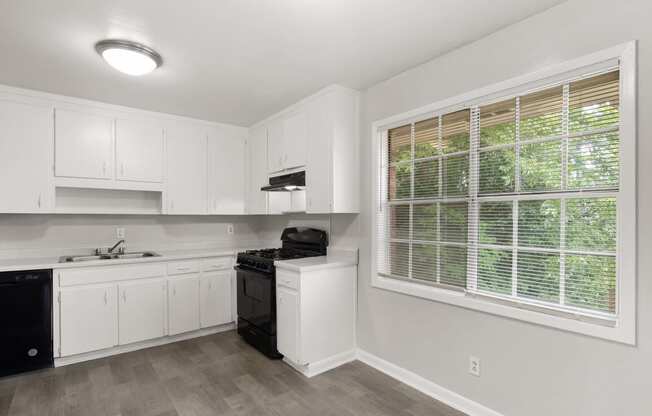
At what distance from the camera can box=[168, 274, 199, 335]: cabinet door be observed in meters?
3.62

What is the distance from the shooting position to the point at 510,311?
2.08 metres

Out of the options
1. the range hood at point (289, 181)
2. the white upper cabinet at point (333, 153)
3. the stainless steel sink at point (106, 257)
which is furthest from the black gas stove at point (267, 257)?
the stainless steel sink at point (106, 257)

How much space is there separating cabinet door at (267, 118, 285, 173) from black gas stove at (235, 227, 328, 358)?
77cm

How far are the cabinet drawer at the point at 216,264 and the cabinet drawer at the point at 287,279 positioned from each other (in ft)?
3.61

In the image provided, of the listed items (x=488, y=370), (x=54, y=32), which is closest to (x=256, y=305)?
(x=488, y=370)

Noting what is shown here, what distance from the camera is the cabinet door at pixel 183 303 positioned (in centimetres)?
362

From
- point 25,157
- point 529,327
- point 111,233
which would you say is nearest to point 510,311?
point 529,327

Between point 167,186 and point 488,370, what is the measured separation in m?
3.56

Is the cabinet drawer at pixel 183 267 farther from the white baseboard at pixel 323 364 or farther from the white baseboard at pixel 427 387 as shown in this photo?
the white baseboard at pixel 427 387

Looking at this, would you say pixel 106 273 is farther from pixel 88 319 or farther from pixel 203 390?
pixel 203 390

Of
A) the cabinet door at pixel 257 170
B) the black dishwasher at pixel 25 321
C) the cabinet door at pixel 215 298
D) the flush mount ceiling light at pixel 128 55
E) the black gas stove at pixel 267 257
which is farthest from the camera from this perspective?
the cabinet door at pixel 257 170

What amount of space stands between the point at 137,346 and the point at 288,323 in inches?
67.3

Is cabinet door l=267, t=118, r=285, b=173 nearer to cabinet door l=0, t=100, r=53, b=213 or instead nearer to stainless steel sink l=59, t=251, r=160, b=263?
stainless steel sink l=59, t=251, r=160, b=263

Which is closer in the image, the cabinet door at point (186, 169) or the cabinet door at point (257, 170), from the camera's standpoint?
the cabinet door at point (186, 169)
